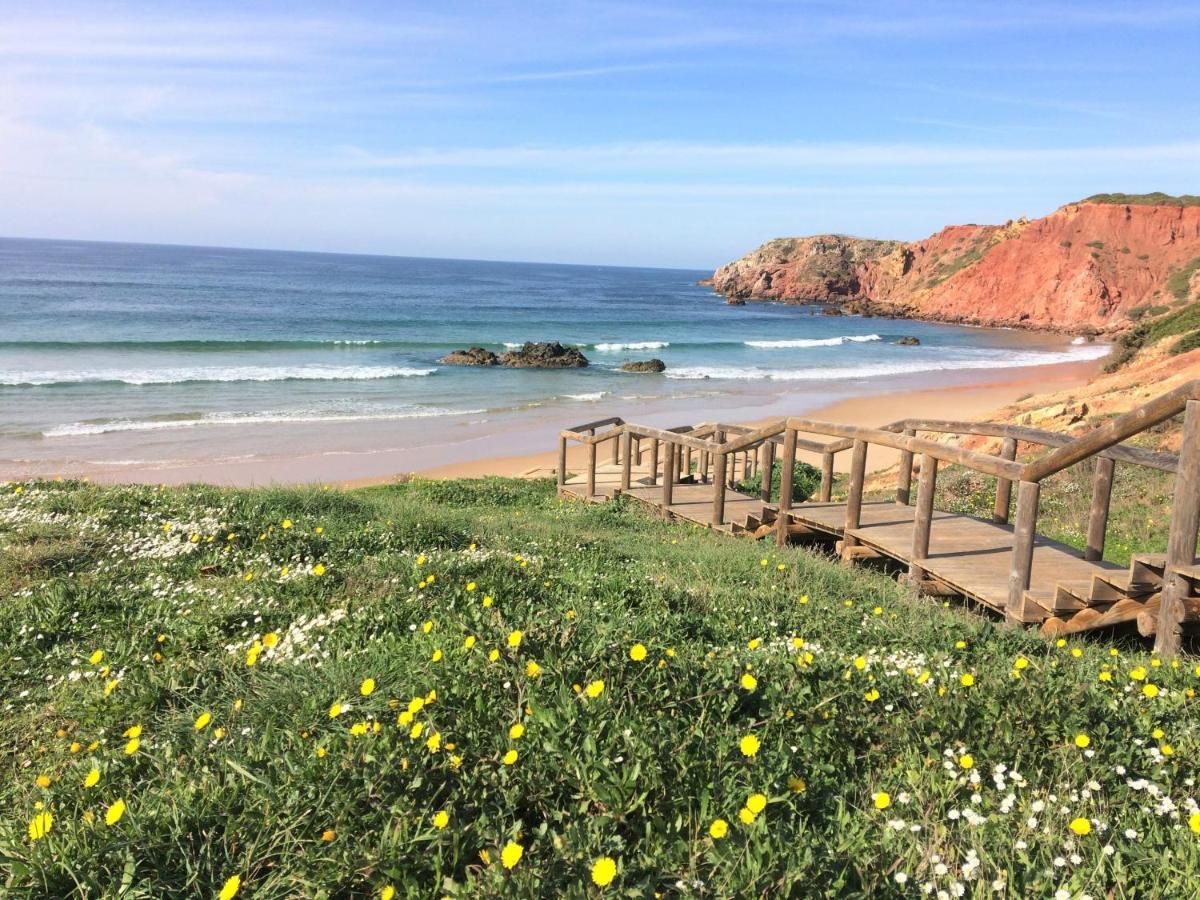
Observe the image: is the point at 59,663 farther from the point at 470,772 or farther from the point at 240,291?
the point at 240,291

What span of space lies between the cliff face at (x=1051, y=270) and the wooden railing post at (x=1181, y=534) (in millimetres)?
70292

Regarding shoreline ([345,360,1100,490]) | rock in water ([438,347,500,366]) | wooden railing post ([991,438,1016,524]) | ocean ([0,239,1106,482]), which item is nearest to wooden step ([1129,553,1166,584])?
wooden railing post ([991,438,1016,524])

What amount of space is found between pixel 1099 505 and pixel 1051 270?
259 feet

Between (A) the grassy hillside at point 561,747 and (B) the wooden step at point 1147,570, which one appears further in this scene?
(B) the wooden step at point 1147,570

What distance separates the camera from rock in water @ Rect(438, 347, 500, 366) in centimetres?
4219

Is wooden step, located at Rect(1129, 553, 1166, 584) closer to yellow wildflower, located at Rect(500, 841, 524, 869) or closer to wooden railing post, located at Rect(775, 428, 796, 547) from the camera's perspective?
wooden railing post, located at Rect(775, 428, 796, 547)

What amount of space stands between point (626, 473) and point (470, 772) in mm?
9905

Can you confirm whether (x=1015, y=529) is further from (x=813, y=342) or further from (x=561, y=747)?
(x=813, y=342)

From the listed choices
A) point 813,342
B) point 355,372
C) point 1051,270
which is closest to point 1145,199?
point 1051,270

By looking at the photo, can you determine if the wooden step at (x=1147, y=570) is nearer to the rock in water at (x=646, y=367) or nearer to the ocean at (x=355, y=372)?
the ocean at (x=355, y=372)

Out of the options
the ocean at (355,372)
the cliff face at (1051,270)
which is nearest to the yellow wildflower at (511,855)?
the ocean at (355,372)

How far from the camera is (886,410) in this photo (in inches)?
1134

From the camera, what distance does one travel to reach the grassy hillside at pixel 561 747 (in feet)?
8.23

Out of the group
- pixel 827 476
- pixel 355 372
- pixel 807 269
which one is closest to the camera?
pixel 827 476
